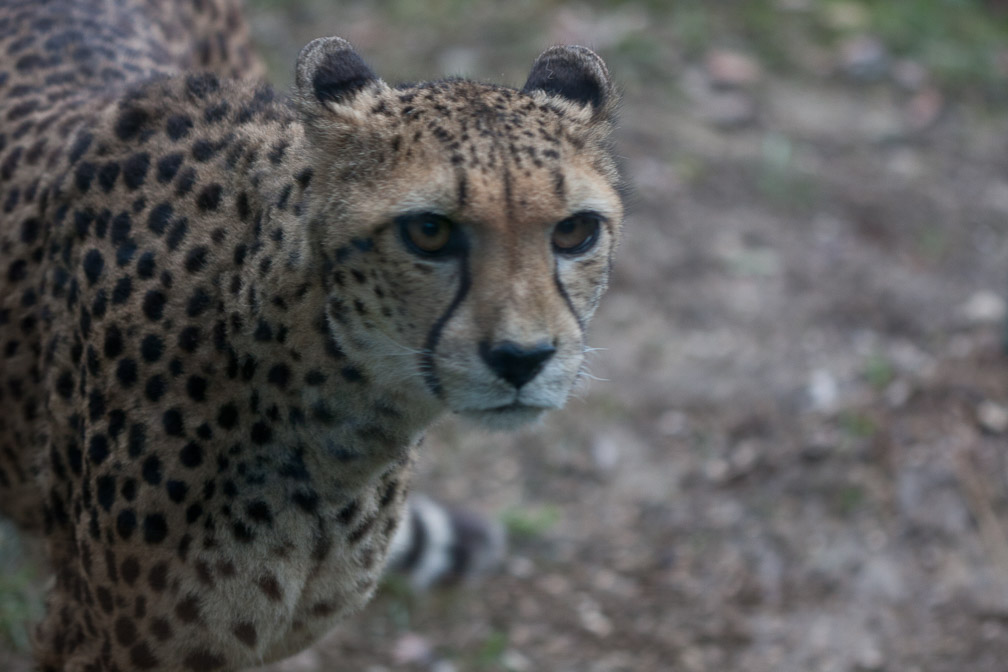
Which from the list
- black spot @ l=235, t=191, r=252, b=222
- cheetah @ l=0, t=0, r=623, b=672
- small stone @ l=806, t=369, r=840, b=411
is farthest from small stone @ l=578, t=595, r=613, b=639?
black spot @ l=235, t=191, r=252, b=222

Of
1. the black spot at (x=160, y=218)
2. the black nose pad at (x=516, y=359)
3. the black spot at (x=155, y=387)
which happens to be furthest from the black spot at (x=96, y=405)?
the black nose pad at (x=516, y=359)

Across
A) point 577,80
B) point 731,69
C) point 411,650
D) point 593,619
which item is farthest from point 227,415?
point 731,69

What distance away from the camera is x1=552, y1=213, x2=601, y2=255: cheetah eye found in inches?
82.0

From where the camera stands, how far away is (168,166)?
2.48 m

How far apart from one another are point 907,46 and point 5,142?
5261 mm

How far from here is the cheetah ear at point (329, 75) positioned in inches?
86.1

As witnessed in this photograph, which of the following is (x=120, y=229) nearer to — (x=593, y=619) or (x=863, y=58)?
(x=593, y=619)

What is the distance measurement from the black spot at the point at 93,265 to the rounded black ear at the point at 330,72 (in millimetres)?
607

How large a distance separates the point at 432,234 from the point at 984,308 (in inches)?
142

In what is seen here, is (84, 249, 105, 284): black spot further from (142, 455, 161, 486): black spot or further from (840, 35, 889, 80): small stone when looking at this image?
(840, 35, 889, 80): small stone

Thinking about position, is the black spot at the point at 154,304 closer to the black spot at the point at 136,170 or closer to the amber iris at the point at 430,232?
the black spot at the point at 136,170

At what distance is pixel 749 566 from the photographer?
4133mm

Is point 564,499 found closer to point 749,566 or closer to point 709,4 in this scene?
point 749,566

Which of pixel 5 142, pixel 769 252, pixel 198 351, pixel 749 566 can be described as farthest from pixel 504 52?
pixel 198 351
